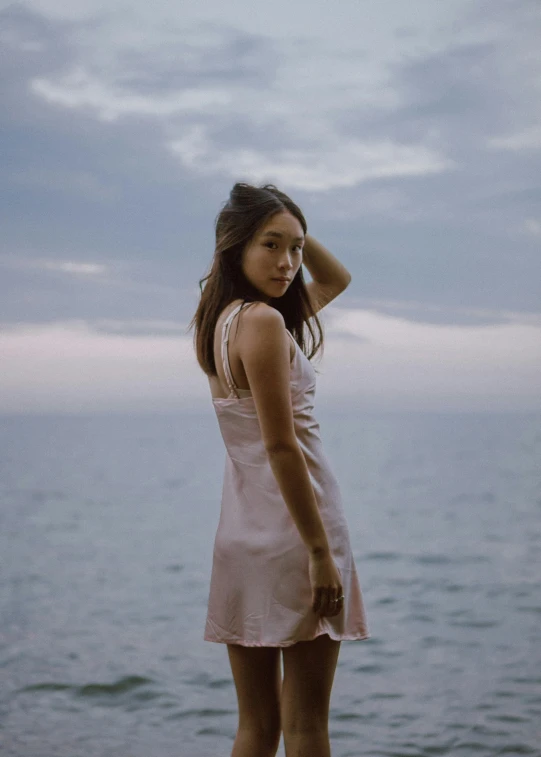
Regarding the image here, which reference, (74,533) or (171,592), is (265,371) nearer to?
(171,592)

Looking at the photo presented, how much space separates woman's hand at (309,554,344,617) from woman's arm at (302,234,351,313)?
668mm

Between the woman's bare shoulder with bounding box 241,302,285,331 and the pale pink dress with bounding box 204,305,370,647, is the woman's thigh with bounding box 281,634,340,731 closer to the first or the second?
the pale pink dress with bounding box 204,305,370,647

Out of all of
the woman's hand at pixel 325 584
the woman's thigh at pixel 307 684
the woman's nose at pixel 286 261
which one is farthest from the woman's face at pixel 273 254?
the woman's thigh at pixel 307 684

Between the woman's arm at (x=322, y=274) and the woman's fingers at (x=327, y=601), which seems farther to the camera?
the woman's arm at (x=322, y=274)

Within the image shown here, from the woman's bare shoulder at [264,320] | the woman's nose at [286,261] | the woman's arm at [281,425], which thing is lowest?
the woman's arm at [281,425]

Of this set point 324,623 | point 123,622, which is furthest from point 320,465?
point 123,622

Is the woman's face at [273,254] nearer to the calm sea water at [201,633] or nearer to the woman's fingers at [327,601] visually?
the woman's fingers at [327,601]

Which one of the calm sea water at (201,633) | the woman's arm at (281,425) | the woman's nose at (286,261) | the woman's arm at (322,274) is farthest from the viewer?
the calm sea water at (201,633)

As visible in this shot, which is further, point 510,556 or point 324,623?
point 510,556

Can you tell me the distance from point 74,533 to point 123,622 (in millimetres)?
8275

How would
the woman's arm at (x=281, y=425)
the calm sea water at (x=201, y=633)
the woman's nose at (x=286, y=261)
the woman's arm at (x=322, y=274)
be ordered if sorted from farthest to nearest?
the calm sea water at (x=201, y=633) < the woman's arm at (x=322, y=274) < the woman's nose at (x=286, y=261) < the woman's arm at (x=281, y=425)

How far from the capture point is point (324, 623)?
183 centimetres

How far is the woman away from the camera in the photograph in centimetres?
177

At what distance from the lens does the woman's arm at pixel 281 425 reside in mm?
1754
